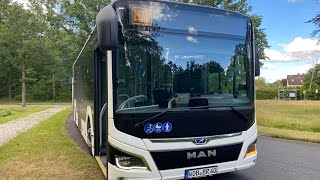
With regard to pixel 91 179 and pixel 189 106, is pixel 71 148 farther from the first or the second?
pixel 189 106

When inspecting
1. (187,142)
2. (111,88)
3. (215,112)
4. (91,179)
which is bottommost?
(91,179)

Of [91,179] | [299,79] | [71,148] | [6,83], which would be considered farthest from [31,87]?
[299,79]

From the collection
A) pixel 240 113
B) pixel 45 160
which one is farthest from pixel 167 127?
pixel 45 160

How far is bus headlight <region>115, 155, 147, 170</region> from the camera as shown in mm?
4438

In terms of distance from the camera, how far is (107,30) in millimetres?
4113

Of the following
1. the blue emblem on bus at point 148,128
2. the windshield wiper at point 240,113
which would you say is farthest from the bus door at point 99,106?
the windshield wiper at point 240,113

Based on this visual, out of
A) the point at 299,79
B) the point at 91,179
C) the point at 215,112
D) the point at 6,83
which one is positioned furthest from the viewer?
the point at 299,79

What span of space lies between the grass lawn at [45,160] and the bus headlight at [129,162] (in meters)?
1.84

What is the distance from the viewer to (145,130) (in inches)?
174

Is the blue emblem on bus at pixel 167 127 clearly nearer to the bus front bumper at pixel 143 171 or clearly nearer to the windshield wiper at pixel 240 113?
the bus front bumper at pixel 143 171

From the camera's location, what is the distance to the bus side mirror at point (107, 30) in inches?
161

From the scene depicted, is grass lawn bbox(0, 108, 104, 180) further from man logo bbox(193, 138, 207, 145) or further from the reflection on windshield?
the reflection on windshield

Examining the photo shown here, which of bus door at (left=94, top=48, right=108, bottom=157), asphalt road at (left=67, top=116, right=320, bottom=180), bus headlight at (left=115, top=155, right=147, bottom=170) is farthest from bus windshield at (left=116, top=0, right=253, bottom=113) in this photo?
asphalt road at (left=67, top=116, right=320, bottom=180)

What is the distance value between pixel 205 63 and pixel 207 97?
52 cm
